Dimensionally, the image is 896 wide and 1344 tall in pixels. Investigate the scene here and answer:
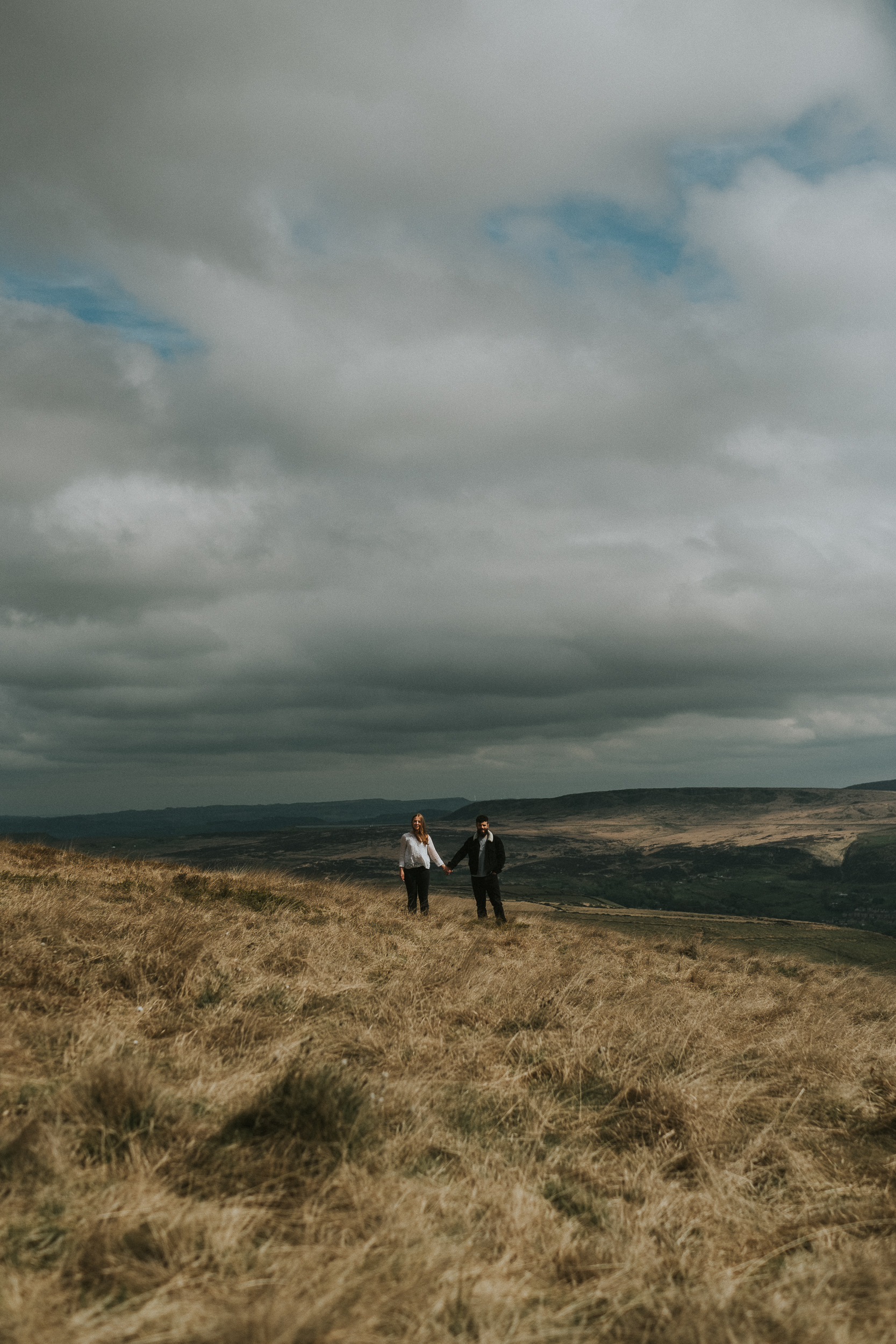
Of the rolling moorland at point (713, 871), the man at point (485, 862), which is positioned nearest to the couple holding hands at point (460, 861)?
the man at point (485, 862)

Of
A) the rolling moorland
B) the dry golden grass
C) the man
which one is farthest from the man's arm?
the rolling moorland

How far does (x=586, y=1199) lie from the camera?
13.5ft

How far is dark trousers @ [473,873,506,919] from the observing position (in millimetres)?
16828

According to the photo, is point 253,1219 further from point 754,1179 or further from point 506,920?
point 506,920

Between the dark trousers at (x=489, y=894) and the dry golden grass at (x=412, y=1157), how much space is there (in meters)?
8.29

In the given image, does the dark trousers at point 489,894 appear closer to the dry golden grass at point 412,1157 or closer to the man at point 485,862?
the man at point 485,862

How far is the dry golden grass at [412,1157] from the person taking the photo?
2.98 metres

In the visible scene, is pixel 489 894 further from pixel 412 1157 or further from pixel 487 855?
pixel 412 1157

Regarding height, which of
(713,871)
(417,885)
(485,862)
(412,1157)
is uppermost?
(412,1157)

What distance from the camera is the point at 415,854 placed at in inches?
642

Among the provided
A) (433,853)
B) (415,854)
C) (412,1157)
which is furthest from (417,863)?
(412,1157)

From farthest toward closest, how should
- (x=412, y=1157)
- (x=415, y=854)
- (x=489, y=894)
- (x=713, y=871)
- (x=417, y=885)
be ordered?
(x=713, y=871), (x=489, y=894), (x=417, y=885), (x=415, y=854), (x=412, y=1157)

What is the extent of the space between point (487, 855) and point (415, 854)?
1.70 metres

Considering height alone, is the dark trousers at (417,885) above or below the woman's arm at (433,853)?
below
